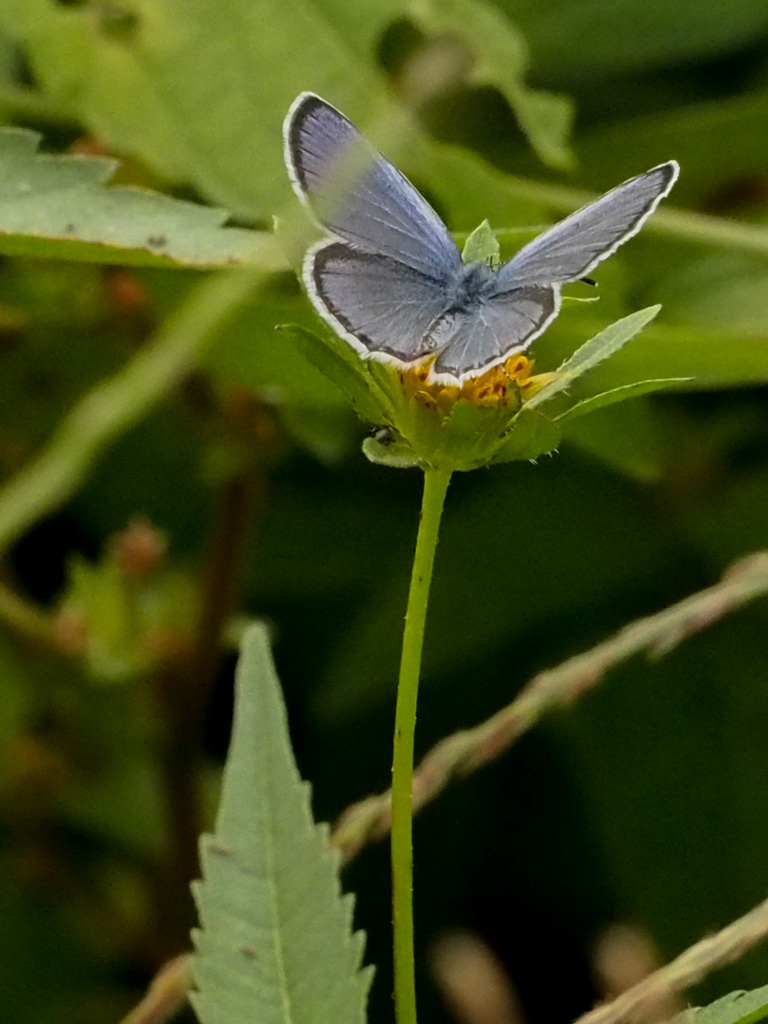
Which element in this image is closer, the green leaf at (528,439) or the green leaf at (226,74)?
the green leaf at (528,439)

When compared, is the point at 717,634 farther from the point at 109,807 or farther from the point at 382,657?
the point at 109,807

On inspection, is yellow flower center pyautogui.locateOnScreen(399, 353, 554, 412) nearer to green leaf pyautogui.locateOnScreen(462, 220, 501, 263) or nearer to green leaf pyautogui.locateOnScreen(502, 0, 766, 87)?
green leaf pyautogui.locateOnScreen(462, 220, 501, 263)

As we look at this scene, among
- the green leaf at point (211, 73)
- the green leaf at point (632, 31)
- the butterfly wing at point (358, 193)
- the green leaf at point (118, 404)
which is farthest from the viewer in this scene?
the green leaf at point (632, 31)

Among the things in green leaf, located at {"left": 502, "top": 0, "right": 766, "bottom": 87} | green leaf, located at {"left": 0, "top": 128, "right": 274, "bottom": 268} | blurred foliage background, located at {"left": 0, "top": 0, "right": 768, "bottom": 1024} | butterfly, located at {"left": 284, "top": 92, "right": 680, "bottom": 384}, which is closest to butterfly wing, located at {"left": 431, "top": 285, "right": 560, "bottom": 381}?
butterfly, located at {"left": 284, "top": 92, "right": 680, "bottom": 384}

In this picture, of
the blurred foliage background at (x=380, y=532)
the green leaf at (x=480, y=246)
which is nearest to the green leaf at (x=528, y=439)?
the green leaf at (x=480, y=246)

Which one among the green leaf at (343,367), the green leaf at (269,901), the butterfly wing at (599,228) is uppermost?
the butterfly wing at (599,228)

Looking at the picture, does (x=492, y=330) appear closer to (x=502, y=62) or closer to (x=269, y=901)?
(x=269, y=901)

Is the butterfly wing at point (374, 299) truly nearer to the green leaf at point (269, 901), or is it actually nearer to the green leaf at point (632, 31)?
the green leaf at point (269, 901)
